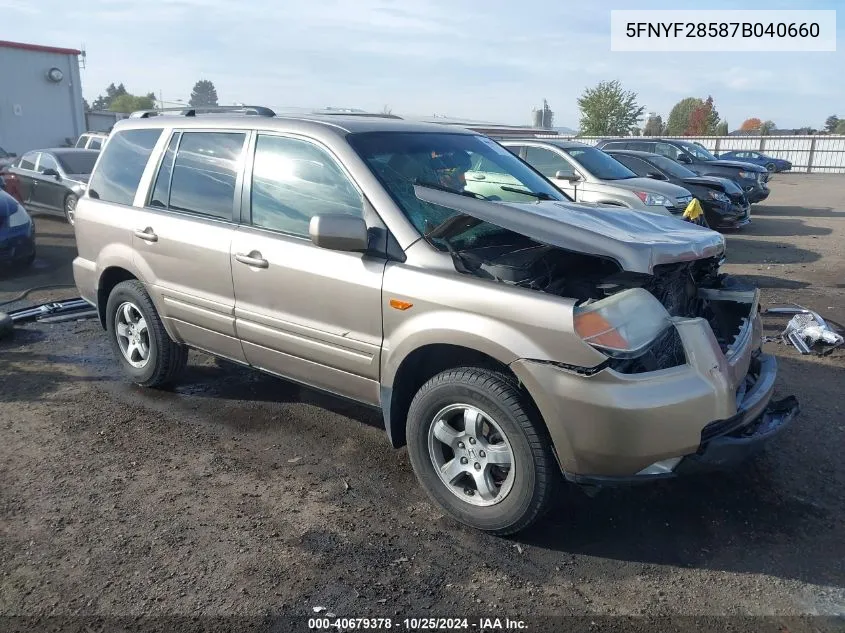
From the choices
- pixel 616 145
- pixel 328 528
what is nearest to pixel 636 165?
pixel 616 145

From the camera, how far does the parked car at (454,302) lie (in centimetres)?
294

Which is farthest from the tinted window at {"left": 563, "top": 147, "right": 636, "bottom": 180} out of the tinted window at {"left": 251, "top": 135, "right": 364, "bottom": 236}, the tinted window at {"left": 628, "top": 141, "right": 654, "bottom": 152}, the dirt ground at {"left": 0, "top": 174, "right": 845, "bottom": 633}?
the tinted window at {"left": 251, "top": 135, "right": 364, "bottom": 236}

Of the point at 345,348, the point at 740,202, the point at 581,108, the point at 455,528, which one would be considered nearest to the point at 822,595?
the point at 455,528

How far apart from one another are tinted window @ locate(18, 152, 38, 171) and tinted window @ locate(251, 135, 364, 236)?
11.7 m

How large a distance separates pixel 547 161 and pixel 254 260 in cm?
794

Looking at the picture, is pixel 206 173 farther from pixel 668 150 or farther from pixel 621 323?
pixel 668 150

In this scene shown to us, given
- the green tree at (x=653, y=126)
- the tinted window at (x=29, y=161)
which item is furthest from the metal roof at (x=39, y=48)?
the green tree at (x=653, y=126)

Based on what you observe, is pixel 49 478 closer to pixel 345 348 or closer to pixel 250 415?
pixel 250 415

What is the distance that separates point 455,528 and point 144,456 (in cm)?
196

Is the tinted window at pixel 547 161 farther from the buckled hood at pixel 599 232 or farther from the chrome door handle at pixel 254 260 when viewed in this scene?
the chrome door handle at pixel 254 260

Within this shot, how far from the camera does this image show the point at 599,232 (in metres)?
3.22

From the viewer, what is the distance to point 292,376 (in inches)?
164

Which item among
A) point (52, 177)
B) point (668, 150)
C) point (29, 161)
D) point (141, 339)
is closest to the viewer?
point (141, 339)

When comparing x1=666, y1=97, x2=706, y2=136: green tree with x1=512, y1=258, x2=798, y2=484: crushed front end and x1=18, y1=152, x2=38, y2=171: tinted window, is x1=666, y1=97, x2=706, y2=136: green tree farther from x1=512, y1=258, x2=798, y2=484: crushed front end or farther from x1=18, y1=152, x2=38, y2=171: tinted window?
x1=512, y1=258, x2=798, y2=484: crushed front end
